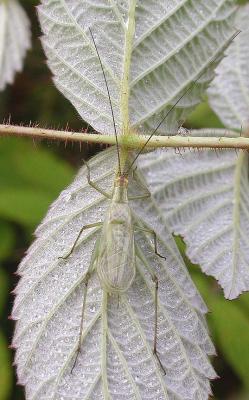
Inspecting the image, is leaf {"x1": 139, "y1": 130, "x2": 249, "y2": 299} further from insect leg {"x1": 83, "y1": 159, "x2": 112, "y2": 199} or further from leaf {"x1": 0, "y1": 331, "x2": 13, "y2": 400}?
leaf {"x1": 0, "y1": 331, "x2": 13, "y2": 400}

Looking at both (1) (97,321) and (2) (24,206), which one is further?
(2) (24,206)

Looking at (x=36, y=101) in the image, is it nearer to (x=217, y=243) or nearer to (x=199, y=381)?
(x=217, y=243)

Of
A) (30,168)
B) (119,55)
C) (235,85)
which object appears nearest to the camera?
(119,55)

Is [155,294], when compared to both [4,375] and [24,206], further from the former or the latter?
[24,206]

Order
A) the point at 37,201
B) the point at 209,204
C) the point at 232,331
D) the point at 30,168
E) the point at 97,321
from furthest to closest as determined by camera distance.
→ the point at 30,168 → the point at 37,201 → the point at 232,331 → the point at 209,204 → the point at 97,321

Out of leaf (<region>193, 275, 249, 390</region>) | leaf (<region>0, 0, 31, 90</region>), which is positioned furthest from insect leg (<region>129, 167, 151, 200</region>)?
leaf (<region>0, 0, 31, 90</region>)

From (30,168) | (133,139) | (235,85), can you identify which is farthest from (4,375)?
(235,85)
